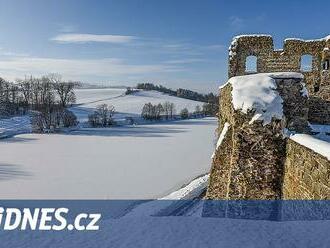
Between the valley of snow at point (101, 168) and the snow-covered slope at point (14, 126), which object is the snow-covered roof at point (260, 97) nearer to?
the valley of snow at point (101, 168)

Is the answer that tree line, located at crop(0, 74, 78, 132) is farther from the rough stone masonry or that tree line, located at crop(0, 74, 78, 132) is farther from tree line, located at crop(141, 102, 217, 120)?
the rough stone masonry

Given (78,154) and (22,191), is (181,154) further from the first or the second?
(22,191)

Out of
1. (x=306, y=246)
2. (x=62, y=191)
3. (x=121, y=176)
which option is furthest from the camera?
(x=121, y=176)

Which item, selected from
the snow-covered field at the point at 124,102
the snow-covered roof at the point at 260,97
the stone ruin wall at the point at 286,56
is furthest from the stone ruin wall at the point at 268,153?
the snow-covered field at the point at 124,102

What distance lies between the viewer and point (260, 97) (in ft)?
22.4

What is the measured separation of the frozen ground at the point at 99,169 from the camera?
19.8 meters

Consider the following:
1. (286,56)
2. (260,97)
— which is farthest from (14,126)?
(260,97)

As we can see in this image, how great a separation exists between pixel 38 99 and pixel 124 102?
78.1 ft

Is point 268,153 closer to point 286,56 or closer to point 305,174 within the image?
point 305,174

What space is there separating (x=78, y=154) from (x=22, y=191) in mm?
12281

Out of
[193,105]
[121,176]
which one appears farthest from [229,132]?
[193,105]

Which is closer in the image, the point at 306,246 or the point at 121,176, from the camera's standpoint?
the point at 306,246

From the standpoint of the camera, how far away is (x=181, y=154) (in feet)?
104

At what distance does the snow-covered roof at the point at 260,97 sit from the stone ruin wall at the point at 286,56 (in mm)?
6098
